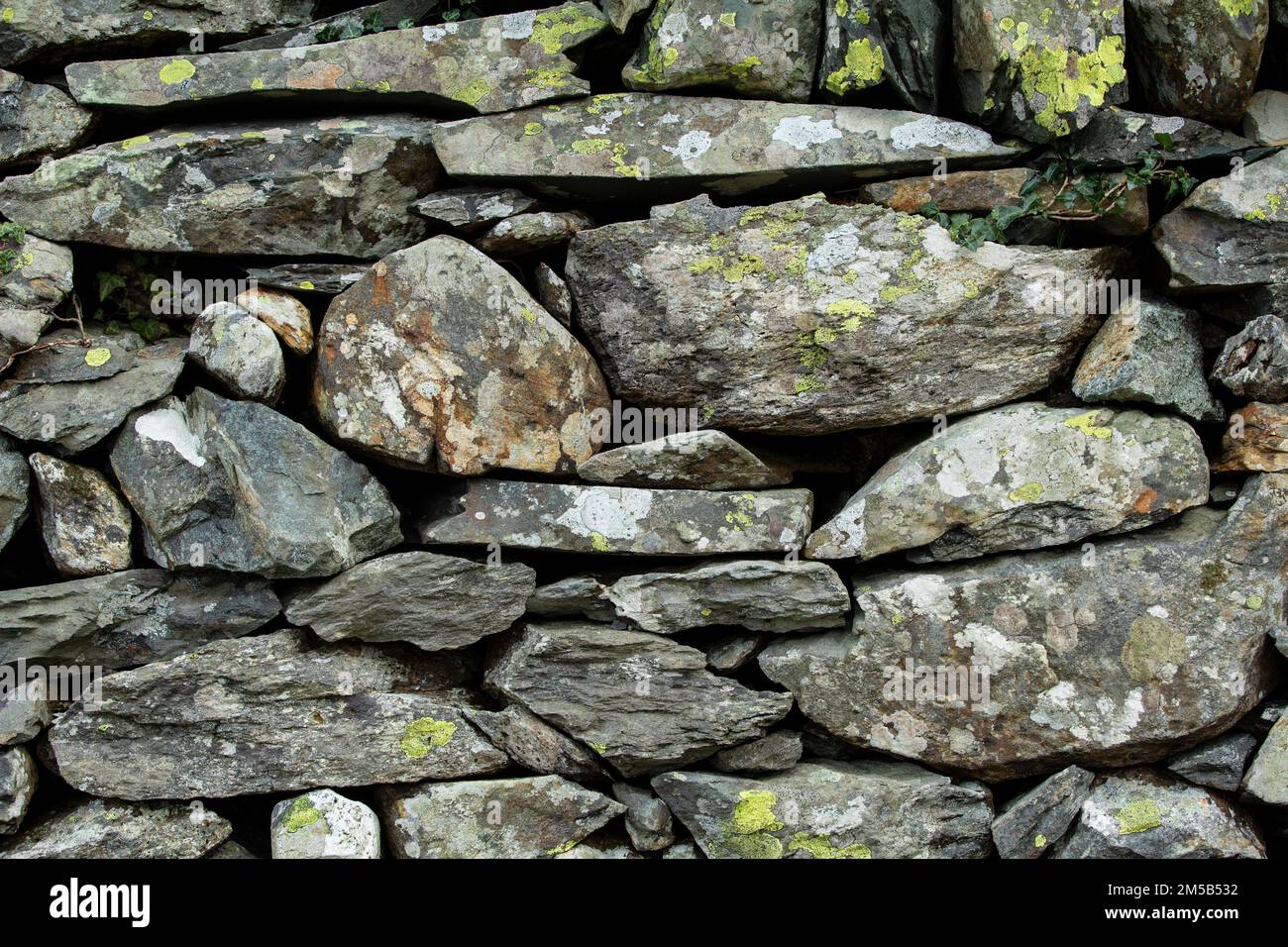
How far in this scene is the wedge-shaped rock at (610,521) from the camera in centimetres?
561

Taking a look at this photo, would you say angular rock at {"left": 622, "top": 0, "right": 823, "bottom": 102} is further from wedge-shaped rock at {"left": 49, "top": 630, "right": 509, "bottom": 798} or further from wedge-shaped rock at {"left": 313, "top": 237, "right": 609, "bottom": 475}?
wedge-shaped rock at {"left": 49, "top": 630, "right": 509, "bottom": 798}

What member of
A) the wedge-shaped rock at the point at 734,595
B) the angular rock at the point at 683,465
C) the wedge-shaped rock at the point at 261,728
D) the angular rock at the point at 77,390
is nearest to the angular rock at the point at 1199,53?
the angular rock at the point at 683,465

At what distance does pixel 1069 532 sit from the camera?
540 centimetres

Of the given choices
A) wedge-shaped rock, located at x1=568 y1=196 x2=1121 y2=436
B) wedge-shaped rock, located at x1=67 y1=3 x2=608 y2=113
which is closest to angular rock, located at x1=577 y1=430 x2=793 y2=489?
wedge-shaped rock, located at x1=568 y1=196 x2=1121 y2=436

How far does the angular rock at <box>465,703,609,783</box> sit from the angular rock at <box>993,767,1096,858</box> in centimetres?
227

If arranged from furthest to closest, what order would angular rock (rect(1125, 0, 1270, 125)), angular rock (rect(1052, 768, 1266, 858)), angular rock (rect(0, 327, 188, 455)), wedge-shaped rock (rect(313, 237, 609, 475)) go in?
wedge-shaped rock (rect(313, 237, 609, 475))
angular rock (rect(0, 327, 188, 455))
angular rock (rect(1125, 0, 1270, 125))
angular rock (rect(1052, 768, 1266, 858))

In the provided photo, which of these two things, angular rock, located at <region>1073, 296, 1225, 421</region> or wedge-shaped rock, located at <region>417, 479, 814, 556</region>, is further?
wedge-shaped rock, located at <region>417, 479, 814, 556</region>

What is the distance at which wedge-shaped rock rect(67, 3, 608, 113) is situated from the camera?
582 centimetres

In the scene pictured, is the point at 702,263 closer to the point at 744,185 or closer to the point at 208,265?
the point at 744,185

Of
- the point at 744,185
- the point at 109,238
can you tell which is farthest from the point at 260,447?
the point at 744,185

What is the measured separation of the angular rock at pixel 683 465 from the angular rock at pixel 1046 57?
250cm

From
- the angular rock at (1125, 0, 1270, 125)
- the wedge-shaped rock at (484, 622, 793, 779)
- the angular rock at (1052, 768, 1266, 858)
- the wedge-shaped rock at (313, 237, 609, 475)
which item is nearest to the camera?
the angular rock at (1052, 768, 1266, 858)

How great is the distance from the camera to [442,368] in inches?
220

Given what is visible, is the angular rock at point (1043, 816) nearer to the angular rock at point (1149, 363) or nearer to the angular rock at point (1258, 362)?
the angular rock at point (1149, 363)
